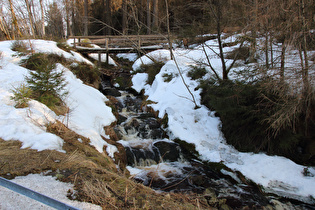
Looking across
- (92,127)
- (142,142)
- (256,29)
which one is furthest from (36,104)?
(256,29)

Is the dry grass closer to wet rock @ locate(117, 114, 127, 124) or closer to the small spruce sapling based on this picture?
the small spruce sapling

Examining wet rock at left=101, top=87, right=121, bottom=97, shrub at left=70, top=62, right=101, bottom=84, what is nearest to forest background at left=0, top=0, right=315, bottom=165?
wet rock at left=101, top=87, right=121, bottom=97

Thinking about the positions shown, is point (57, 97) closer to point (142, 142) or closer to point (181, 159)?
point (142, 142)

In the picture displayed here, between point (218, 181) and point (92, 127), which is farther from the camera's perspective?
point (92, 127)

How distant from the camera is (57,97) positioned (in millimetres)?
5484

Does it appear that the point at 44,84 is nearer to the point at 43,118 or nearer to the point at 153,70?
the point at 43,118

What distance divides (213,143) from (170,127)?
1686 mm

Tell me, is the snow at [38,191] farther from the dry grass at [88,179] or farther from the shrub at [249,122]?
the shrub at [249,122]

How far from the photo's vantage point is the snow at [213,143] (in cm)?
418

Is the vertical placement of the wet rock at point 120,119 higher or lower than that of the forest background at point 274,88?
lower

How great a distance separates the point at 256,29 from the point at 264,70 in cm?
139

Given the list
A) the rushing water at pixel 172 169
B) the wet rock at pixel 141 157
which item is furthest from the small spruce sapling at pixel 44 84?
the wet rock at pixel 141 157

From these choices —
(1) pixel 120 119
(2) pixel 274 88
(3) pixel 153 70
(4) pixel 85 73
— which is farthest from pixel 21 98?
(3) pixel 153 70

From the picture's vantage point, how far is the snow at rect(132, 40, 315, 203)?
4177 millimetres
